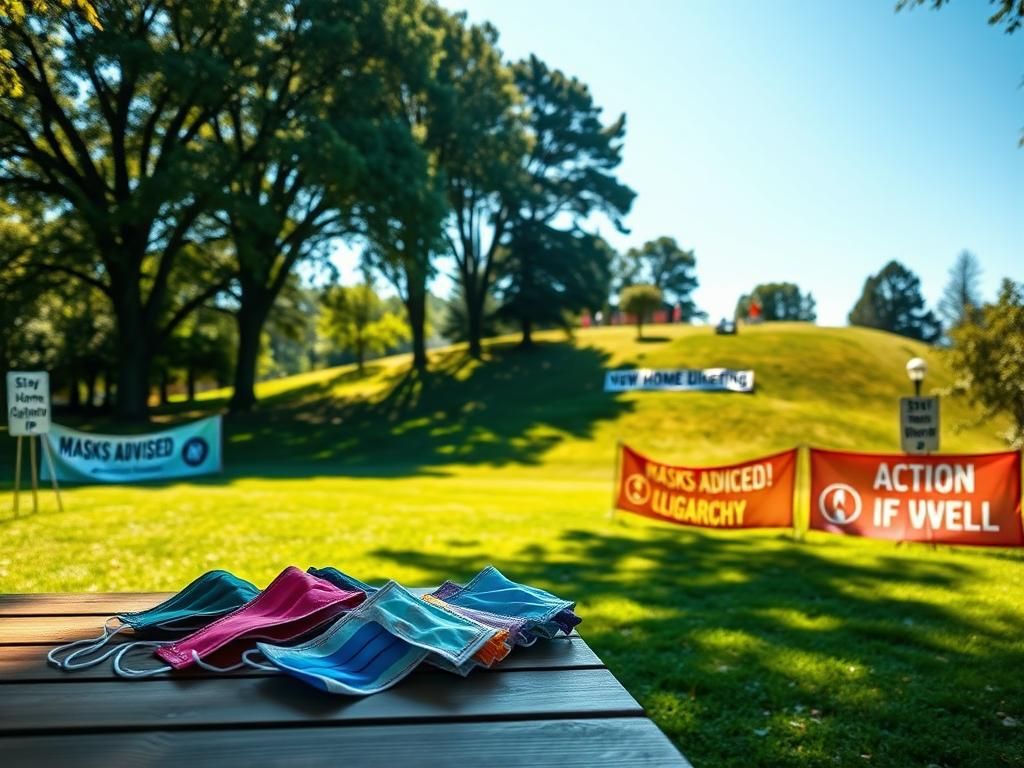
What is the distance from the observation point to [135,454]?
61.8 ft

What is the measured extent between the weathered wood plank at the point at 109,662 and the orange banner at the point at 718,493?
34.1ft

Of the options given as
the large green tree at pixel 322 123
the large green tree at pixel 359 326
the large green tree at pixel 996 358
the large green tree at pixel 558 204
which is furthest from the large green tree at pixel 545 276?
the large green tree at pixel 996 358

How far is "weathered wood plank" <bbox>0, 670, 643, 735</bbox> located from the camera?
5.71 feet

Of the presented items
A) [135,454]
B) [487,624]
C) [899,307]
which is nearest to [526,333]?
[135,454]

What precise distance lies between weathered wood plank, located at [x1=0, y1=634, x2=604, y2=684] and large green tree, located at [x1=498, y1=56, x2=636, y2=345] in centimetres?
4411

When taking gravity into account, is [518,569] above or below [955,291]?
below

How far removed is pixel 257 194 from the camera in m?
29.9

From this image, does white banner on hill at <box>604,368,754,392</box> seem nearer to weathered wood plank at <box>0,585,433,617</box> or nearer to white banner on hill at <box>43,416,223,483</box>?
white banner on hill at <box>43,416,223,483</box>

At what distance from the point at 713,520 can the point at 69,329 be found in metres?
37.5

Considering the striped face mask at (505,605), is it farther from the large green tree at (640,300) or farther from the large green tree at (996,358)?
the large green tree at (640,300)

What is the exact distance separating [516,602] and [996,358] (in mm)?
30798

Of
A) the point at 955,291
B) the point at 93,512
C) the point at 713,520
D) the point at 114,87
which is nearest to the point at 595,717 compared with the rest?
the point at 713,520

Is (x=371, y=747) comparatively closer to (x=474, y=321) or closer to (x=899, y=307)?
(x=474, y=321)

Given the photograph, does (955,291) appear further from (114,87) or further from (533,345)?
(114,87)
